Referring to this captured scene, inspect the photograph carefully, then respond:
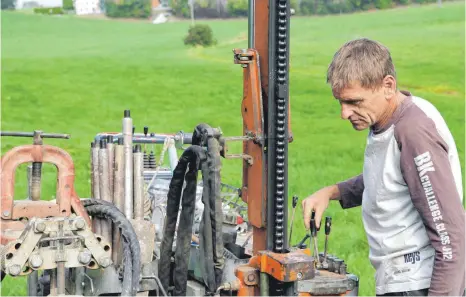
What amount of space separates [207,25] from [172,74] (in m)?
1.96

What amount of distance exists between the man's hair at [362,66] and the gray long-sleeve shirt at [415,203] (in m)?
0.17

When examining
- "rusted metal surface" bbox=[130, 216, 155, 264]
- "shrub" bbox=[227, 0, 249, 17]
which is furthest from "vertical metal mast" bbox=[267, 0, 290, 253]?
"shrub" bbox=[227, 0, 249, 17]

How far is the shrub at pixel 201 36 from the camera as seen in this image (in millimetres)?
28031

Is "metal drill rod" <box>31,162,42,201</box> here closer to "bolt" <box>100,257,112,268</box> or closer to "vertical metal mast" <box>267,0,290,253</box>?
"bolt" <box>100,257,112,268</box>

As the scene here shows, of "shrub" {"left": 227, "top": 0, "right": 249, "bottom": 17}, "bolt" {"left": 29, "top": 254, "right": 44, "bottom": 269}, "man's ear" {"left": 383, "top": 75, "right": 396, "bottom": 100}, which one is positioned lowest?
"shrub" {"left": 227, "top": 0, "right": 249, "bottom": 17}

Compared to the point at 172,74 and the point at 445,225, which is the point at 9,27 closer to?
the point at 172,74

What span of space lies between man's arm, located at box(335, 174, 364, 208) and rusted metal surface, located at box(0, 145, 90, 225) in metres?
1.26

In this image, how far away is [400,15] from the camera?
3091 cm

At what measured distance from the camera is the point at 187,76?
28641mm

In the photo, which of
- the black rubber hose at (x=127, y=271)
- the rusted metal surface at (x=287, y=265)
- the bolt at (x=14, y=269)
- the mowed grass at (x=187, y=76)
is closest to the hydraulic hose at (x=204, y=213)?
the rusted metal surface at (x=287, y=265)

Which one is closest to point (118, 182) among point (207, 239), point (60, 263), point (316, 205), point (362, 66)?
point (60, 263)

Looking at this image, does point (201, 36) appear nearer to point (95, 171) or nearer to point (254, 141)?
point (95, 171)

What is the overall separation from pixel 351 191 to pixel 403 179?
579 millimetres

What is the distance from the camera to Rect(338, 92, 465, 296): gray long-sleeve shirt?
11.4ft
